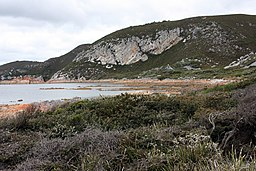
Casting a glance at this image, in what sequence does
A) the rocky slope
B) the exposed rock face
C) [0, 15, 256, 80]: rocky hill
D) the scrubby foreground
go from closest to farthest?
1. the scrubby foreground
2. [0, 15, 256, 80]: rocky hill
3. the rocky slope
4. the exposed rock face

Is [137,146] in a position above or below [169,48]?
below

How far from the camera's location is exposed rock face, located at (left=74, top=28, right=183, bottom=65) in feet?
437

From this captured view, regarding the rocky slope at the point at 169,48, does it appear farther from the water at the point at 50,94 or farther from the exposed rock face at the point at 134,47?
the water at the point at 50,94

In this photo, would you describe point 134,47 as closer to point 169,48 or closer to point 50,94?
point 169,48

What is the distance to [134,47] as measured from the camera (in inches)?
5507

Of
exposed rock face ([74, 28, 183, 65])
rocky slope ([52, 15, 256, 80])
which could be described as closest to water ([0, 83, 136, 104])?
rocky slope ([52, 15, 256, 80])

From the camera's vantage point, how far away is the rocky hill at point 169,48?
110 m

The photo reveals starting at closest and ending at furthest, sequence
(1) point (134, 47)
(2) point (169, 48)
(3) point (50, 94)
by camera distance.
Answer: (3) point (50, 94)
(2) point (169, 48)
(1) point (134, 47)

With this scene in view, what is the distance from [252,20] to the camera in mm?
132625

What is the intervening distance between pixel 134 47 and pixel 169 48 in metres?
16.3

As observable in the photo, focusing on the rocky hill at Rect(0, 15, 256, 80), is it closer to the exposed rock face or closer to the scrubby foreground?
the exposed rock face

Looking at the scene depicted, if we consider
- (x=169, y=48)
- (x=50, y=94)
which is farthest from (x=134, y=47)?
(x=50, y=94)

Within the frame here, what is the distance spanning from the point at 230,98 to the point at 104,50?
5465 inches

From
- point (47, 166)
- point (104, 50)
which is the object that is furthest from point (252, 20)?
point (47, 166)
